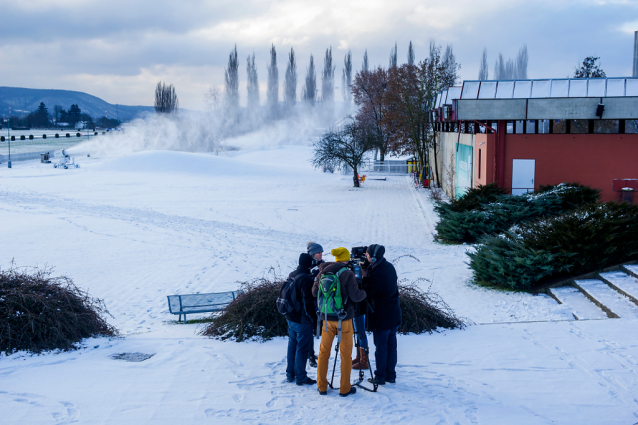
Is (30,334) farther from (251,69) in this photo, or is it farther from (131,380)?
(251,69)

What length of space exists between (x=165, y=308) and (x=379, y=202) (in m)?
17.9

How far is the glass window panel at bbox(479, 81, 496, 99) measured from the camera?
20.5 metres

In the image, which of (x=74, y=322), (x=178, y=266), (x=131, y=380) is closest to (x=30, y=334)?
(x=74, y=322)

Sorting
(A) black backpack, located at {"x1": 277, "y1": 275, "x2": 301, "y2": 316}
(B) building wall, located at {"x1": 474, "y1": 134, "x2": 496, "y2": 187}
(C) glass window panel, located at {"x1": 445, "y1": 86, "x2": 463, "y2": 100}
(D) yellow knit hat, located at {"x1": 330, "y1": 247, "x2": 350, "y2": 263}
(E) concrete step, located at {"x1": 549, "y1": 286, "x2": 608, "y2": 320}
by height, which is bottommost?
(E) concrete step, located at {"x1": 549, "y1": 286, "x2": 608, "y2": 320}

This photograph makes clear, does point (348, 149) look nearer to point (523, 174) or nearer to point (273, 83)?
point (523, 174)

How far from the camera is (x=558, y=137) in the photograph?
60.8 ft

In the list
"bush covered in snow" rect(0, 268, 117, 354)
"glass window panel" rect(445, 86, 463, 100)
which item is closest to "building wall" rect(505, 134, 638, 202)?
"glass window panel" rect(445, 86, 463, 100)

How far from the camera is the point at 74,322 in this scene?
738 centimetres

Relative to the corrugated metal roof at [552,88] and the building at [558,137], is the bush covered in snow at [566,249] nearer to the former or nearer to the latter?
the building at [558,137]

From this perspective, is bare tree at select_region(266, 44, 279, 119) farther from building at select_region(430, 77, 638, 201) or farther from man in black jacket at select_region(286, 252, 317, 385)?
man in black jacket at select_region(286, 252, 317, 385)

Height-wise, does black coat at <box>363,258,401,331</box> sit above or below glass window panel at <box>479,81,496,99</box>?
below

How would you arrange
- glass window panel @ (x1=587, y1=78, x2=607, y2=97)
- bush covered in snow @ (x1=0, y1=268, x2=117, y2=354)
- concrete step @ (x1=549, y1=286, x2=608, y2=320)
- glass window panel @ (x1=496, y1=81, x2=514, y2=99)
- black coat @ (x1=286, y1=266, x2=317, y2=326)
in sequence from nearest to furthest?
black coat @ (x1=286, y1=266, x2=317, y2=326)
bush covered in snow @ (x1=0, y1=268, x2=117, y2=354)
concrete step @ (x1=549, y1=286, x2=608, y2=320)
glass window panel @ (x1=587, y1=78, x2=607, y2=97)
glass window panel @ (x1=496, y1=81, x2=514, y2=99)

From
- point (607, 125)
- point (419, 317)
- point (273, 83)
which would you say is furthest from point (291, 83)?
point (419, 317)

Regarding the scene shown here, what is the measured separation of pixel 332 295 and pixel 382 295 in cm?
65
